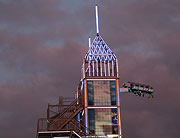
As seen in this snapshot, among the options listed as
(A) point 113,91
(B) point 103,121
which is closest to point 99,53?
(A) point 113,91

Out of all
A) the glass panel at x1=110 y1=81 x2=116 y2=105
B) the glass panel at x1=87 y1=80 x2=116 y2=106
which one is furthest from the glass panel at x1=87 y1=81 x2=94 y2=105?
the glass panel at x1=110 y1=81 x2=116 y2=105

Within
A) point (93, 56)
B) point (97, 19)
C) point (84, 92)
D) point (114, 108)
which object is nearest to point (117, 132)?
point (114, 108)

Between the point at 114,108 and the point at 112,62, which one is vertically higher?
the point at 112,62

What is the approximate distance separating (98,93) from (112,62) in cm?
871

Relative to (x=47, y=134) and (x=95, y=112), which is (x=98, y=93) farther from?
(x=47, y=134)

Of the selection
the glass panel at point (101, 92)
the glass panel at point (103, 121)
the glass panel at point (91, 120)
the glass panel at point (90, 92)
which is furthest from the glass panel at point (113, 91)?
the glass panel at point (91, 120)

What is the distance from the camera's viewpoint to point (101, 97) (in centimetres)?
9069

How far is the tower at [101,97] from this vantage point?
88.7 metres

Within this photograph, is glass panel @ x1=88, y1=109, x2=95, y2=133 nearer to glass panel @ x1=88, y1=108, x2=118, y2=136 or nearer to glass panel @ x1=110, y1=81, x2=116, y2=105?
glass panel @ x1=88, y1=108, x2=118, y2=136

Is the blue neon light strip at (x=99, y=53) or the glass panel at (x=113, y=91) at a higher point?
the blue neon light strip at (x=99, y=53)

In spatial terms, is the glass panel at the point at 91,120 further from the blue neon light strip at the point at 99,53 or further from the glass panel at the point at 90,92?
the blue neon light strip at the point at 99,53

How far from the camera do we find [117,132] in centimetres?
8875

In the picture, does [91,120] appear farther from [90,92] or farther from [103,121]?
[90,92]

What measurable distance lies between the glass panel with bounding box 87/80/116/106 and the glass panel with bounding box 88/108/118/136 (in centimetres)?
175
